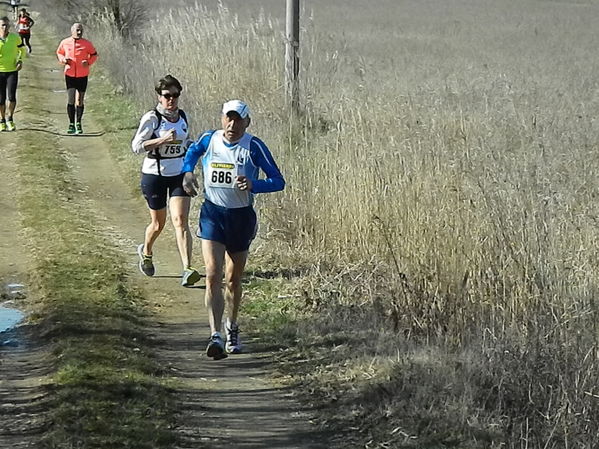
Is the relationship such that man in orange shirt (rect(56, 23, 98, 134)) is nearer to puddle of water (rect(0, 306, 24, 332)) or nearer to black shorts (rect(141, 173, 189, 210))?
black shorts (rect(141, 173, 189, 210))

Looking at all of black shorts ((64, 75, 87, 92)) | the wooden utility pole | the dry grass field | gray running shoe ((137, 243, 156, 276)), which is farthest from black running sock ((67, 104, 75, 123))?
gray running shoe ((137, 243, 156, 276))

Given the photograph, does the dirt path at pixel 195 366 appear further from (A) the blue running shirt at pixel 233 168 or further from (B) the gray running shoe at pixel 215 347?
(A) the blue running shirt at pixel 233 168

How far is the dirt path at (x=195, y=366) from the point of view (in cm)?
596

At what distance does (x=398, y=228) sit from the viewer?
26.8 ft

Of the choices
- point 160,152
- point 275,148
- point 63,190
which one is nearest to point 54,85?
point 63,190

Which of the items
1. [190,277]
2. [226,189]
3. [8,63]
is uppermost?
[8,63]

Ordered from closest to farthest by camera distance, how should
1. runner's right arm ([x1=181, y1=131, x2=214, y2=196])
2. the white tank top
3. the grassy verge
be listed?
the grassy verge → runner's right arm ([x1=181, y1=131, x2=214, y2=196]) → the white tank top

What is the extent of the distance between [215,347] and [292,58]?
5.72 metres

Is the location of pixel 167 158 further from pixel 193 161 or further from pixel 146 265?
pixel 193 161

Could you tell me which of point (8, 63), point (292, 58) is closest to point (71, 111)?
point (8, 63)

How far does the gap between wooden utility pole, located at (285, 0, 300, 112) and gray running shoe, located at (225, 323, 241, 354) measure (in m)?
4.37

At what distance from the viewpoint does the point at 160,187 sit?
29.5 feet

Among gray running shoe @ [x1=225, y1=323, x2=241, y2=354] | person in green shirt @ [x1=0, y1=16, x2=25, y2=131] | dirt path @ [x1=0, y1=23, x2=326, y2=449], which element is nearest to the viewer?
dirt path @ [x1=0, y1=23, x2=326, y2=449]

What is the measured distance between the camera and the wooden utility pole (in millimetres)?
11539
